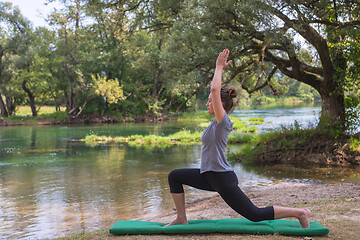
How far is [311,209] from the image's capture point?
6.07 meters

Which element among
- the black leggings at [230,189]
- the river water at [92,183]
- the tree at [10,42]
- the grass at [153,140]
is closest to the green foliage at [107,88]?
the tree at [10,42]

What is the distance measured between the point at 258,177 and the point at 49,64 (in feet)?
123

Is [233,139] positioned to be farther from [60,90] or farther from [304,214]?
[60,90]

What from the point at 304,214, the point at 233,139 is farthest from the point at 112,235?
the point at 233,139

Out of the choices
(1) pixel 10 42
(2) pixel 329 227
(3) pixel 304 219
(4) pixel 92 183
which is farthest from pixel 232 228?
(1) pixel 10 42

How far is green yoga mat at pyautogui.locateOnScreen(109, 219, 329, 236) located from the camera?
14.6ft

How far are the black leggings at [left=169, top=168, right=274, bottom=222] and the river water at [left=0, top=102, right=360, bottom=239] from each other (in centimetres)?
323

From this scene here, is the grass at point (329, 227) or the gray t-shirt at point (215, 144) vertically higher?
the gray t-shirt at point (215, 144)

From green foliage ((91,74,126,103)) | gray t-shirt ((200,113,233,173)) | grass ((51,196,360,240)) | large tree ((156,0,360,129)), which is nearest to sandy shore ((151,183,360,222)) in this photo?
grass ((51,196,360,240))

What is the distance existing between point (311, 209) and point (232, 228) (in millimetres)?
2111

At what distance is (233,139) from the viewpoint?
2055 centimetres

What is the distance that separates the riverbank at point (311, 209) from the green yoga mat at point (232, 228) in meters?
0.08

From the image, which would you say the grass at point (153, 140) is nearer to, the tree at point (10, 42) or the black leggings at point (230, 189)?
the black leggings at point (230, 189)

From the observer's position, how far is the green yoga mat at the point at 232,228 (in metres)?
4.46
